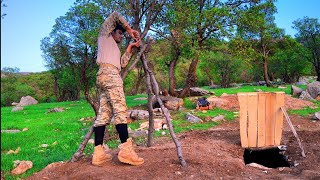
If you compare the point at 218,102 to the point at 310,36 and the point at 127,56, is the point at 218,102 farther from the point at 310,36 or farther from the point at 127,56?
the point at 310,36

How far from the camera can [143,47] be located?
669cm

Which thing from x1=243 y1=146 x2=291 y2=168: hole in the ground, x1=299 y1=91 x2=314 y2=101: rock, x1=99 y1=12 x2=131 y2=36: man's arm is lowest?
x1=243 y1=146 x2=291 y2=168: hole in the ground

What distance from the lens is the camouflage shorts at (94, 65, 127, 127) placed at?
562cm

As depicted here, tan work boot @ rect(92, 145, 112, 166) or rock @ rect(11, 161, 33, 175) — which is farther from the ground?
tan work boot @ rect(92, 145, 112, 166)

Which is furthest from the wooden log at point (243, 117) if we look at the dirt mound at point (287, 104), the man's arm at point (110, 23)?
the dirt mound at point (287, 104)

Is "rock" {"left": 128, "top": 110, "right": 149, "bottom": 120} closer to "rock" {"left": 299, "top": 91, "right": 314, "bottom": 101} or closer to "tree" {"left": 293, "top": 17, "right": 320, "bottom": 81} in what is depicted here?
"rock" {"left": 299, "top": 91, "right": 314, "bottom": 101}

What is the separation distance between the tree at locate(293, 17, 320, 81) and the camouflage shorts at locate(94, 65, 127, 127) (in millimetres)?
37600

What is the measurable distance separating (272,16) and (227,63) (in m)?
13.4

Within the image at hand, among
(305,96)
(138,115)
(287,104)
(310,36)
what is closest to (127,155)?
(138,115)

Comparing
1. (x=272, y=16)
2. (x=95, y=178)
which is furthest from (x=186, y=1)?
(x=272, y=16)

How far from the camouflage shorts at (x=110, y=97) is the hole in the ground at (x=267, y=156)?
3.62 metres

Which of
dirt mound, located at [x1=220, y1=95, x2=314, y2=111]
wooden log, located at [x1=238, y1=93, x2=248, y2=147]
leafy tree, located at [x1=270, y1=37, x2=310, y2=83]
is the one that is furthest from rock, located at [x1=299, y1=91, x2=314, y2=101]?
leafy tree, located at [x1=270, y1=37, x2=310, y2=83]

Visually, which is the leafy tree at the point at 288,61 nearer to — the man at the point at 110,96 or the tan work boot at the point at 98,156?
the man at the point at 110,96

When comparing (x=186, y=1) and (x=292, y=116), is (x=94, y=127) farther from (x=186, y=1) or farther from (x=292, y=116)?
(x=186, y=1)
